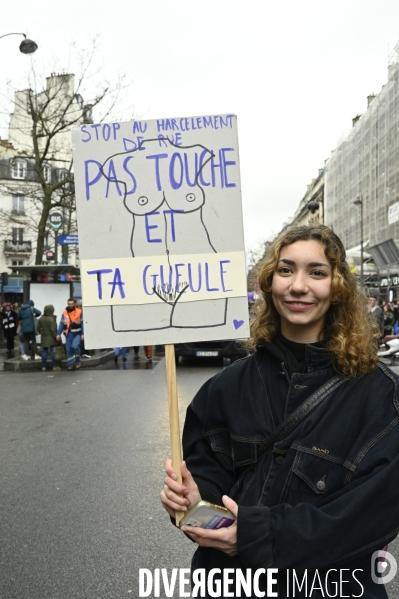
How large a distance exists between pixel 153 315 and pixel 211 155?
583 millimetres

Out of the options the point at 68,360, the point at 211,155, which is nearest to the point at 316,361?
the point at 211,155

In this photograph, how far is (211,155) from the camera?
207 centimetres

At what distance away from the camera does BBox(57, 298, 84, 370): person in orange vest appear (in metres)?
14.2

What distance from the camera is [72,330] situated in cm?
1420

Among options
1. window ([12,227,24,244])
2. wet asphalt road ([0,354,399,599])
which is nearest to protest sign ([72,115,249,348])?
wet asphalt road ([0,354,399,599])

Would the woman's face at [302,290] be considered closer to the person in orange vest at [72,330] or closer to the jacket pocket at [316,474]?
the jacket pocket at [316,474]

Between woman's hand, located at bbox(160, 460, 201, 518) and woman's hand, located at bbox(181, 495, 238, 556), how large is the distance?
13 cm

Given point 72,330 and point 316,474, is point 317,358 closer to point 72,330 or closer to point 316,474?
point 316,474

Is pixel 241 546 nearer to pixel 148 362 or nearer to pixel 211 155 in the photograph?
pixel 211 155

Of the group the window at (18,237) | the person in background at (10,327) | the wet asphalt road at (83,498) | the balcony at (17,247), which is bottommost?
the wet asphalt road at (83,498)

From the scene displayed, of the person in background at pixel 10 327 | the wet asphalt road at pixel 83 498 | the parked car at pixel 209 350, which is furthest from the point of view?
the person in background at pixel 10 327

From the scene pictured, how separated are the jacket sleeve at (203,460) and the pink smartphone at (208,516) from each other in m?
0.12

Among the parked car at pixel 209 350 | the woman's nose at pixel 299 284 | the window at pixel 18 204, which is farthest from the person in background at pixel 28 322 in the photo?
the window at pixel 18 204

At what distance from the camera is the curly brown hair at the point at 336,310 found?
180 cm
